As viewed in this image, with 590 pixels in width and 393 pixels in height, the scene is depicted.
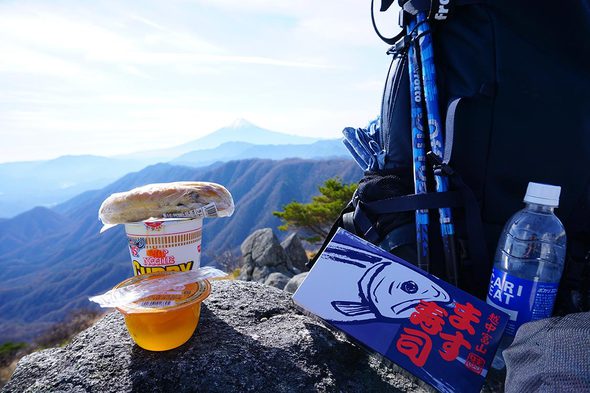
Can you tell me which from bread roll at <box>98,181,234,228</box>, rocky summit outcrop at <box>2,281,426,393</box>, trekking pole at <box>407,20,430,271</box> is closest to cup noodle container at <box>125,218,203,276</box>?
bread roll at <box>98,181,234,228</box>

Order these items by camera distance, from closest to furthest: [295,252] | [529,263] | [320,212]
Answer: [529,263]
[320,212]
[295,252]

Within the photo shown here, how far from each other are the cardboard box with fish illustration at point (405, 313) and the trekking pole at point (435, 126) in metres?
0.23

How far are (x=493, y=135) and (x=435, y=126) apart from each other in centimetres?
31

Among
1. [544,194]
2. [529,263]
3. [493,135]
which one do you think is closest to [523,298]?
[529,263]

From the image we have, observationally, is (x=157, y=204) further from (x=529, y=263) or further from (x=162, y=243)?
(x=529, y=263)

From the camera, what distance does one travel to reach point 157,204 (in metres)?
1.68

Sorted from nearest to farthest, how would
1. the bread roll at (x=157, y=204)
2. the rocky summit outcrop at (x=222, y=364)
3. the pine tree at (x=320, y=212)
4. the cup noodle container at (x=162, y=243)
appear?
the rocky summit outcrop at (x=222, y=364) → the bread roll at (x=157, y=204) → the cup noodle container at (x=162, y=243) → the pine tree at (x=320, y=212)

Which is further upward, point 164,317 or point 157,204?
point 157,204

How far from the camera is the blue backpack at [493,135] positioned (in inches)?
70.6

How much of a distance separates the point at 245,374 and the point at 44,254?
207m

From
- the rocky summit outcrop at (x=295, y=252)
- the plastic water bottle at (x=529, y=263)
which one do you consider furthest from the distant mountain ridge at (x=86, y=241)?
the plastic water bottle at (x=529, y=263)

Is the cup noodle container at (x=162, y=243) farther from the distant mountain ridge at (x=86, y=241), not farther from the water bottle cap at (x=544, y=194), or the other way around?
the distant mountain ridge at (x=86, y=241)

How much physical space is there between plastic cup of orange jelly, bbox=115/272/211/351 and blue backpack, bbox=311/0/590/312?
107 centimetres

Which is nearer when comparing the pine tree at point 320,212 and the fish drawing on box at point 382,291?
the fish drawing on box at point 382,291
